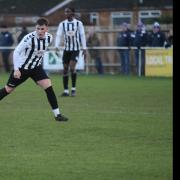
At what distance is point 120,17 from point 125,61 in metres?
22.2

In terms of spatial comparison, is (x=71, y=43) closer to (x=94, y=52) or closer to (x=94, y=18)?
(x=94, y=52)

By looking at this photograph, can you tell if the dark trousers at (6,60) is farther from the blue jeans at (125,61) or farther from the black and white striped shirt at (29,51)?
the black and white striped shirt at (29,51)

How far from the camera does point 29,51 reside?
492 inches

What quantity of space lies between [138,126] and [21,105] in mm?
4486

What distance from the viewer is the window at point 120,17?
165 feet

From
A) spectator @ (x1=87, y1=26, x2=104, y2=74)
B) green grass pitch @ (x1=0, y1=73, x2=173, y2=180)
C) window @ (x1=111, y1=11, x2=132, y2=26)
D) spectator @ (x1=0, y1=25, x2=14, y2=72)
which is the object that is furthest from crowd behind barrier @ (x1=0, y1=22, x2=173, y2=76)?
window @ (x1=111, y1=11, x2=132, y2=26)

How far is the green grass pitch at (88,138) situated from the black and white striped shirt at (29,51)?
3.30ft

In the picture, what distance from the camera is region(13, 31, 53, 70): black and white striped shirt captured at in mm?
12344

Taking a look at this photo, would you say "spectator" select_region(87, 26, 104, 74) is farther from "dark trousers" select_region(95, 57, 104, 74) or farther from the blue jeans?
the blue jeans

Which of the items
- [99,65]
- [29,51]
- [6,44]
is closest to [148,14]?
[6,44]

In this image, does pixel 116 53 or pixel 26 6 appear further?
pixel 26 6

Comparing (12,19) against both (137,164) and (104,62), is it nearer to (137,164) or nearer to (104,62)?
(104,62)

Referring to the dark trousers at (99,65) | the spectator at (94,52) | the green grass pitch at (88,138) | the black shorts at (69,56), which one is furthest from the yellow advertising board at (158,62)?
the black shorts at (69,56)
